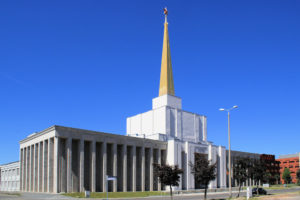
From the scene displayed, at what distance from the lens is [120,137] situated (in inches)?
2402

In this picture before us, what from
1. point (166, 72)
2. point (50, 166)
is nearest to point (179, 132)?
point (166, 72)

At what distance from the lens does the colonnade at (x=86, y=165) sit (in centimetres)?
5312

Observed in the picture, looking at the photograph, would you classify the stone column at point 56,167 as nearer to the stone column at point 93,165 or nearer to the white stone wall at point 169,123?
the stone column at point 93,165

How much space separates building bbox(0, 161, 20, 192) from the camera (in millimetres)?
82594

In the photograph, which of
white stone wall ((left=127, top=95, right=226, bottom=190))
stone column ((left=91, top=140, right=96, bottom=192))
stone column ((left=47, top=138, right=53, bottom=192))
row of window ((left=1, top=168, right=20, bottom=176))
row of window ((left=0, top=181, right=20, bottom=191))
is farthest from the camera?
row of window ((left=1, top=168, right=20, bottom=176))

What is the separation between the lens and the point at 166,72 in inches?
3152

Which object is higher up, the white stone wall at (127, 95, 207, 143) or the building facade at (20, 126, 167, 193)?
the white stone wall at (127, 95, 207, 143)

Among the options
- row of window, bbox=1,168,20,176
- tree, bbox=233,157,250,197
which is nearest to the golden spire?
tree, bbox=233,157,250,197

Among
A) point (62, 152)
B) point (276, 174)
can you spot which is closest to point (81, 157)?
point (62, 152)

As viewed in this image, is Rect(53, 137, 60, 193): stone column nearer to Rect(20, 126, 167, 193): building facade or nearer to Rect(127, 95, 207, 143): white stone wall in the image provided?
Rect(20, 126, 167, 193): building facade

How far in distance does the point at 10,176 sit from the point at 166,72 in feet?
167

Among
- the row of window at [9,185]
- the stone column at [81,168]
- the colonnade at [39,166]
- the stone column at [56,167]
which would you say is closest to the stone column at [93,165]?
the stone column at [81,168]

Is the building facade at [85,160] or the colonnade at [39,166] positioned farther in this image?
the colonnade at [39,166]

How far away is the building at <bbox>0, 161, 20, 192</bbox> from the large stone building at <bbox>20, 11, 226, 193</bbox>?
46.0ft
